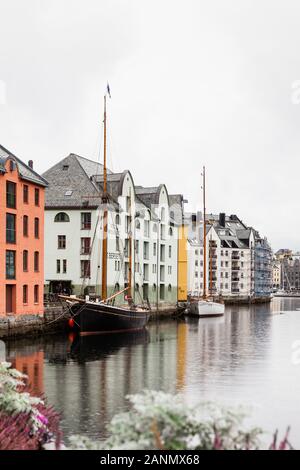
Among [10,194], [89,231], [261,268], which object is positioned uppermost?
[10,194]

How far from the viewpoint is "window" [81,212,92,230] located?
71.7 meters

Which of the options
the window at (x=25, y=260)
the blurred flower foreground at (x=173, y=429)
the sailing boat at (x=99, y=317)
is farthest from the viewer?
the sailing boat at (x=99, y=317)

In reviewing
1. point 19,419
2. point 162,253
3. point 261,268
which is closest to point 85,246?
point 162,253

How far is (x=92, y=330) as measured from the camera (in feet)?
179

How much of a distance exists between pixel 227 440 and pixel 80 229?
211ft

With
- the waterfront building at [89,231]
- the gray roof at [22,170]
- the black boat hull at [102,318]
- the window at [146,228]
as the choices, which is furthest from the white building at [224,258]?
the gray roof at [22,170]

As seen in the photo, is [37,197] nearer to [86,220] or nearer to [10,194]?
[10,194]

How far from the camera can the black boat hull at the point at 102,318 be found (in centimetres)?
5306

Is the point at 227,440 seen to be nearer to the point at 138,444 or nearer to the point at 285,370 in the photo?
the point at 138,444

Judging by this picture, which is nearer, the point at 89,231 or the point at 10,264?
the point at 10,264

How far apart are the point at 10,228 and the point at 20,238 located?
1.77m

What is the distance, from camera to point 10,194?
49.5 metres

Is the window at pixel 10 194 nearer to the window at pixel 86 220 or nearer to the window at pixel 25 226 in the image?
the window at pixel 25 226

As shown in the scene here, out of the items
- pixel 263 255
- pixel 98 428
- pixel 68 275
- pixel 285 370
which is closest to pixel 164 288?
pixel 68 275
